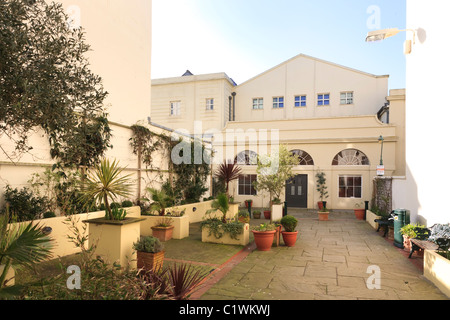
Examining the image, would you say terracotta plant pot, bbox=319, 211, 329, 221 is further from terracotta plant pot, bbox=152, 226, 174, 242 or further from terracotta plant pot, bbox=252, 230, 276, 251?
terracotta plant pot, bbox=152, 226, 174, 242

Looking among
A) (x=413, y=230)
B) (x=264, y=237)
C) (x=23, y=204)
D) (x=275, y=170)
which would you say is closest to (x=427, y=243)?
(x=413, y=230)

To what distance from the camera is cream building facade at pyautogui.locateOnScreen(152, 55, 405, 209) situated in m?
16.4

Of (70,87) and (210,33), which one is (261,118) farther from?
(70,87)

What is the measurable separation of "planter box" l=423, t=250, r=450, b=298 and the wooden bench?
12.4 inches

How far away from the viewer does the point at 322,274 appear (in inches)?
222

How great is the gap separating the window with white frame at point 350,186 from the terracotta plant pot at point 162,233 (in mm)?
11600

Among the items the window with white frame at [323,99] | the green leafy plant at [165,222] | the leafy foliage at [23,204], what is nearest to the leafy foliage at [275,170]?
the green leafy plant at [165,222]

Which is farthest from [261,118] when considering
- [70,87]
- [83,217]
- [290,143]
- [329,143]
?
[70,87]

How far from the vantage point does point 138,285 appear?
335cm

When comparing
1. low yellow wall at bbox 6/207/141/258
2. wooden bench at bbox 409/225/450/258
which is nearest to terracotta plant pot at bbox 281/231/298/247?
wooden bench at bbox 409/225/450/258

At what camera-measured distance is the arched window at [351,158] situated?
16.6 meters

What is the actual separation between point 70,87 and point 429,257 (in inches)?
259

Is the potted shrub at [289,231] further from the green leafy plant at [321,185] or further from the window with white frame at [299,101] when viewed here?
the window with white frame at [299,101]
